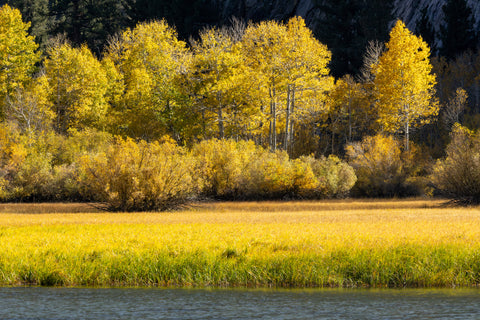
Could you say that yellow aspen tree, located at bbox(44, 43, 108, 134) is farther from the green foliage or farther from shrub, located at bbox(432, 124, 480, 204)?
shrub, located at bbox(432, 124, 480, 204)

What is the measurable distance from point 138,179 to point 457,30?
57329mm

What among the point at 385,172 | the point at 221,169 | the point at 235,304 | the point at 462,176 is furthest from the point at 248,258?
the point at 385,172

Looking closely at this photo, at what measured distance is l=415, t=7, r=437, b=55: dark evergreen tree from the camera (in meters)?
83.3

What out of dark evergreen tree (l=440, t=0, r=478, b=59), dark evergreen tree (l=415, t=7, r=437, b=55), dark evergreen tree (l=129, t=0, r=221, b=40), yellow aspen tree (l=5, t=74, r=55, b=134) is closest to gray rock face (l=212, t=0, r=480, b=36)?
dark evergreen tree (l=415, t=7, r=437, b=55)

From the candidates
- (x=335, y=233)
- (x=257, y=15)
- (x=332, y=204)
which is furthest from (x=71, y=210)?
(x=257, y=15)

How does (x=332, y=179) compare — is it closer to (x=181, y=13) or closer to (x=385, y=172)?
(x=385, y=172)

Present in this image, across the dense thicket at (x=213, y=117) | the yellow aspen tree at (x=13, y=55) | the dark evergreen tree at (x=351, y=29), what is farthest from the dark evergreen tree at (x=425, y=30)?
the yellow aspen tree at (x=13, y=55)

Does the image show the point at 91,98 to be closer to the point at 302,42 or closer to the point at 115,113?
the point at 115,113

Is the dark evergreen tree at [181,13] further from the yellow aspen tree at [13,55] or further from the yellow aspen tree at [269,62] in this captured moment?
the yellow aspen tree at [269,62]

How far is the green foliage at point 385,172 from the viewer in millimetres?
54688

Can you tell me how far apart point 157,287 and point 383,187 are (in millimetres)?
39039

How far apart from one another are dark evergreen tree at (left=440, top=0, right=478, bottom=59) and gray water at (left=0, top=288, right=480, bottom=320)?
67.5 metres

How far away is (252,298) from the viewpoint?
56.9 ft

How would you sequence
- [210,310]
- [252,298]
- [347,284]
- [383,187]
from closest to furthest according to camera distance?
1. [210,310]
2. [252,298]
3. [347,284]
4. [383,187]
